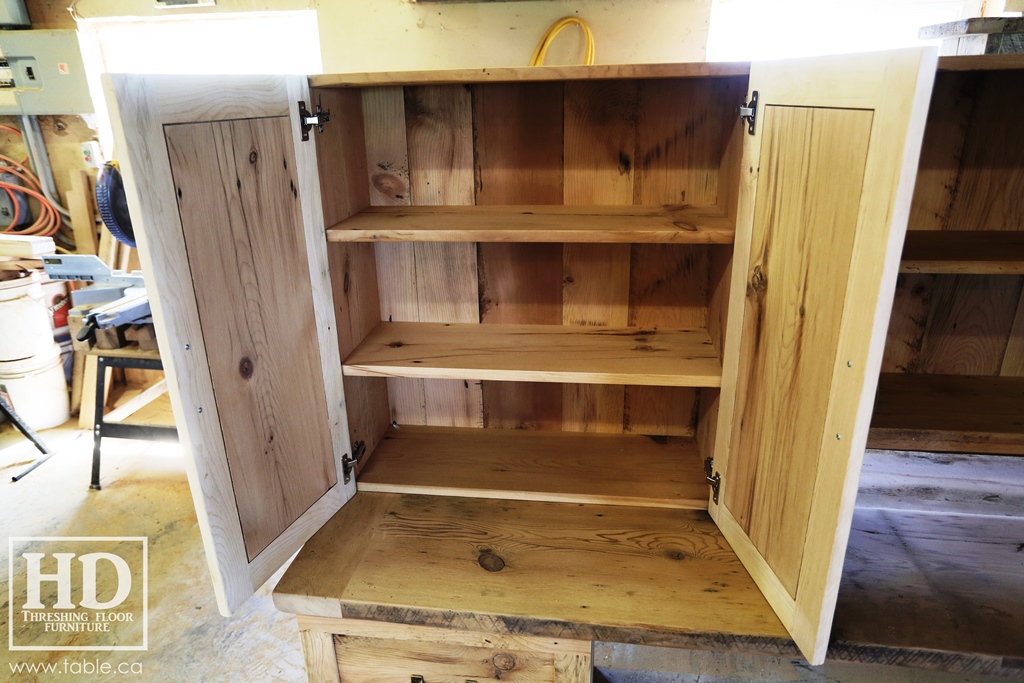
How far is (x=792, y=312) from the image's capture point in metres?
1.01

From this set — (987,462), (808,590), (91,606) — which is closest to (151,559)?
(91,606)

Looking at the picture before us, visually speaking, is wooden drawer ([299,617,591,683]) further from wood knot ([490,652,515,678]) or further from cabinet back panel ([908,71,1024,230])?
cabinet back panel ([908,71,1024,230])

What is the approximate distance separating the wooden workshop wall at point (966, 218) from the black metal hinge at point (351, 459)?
134 centimetres

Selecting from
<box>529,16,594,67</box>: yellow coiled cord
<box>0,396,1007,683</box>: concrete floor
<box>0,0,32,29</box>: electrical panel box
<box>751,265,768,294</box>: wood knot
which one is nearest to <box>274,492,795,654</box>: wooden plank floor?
<box>0,396,1007,683</box>: concrete floor

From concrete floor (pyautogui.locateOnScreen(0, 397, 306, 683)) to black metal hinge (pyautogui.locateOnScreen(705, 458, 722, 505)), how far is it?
4.38ft

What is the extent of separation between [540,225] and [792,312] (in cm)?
56

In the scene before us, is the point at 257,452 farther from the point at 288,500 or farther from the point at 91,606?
the point at 91,606

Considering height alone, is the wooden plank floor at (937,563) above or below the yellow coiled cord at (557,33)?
below

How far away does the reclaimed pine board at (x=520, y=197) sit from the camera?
4.86 feet

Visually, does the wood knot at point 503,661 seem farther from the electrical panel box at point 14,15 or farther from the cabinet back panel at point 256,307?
the electrical panel box at point 14,15

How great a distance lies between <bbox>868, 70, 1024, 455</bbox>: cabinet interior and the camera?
48.1 inches

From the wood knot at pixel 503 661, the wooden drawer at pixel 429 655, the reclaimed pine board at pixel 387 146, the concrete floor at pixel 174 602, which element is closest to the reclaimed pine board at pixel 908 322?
the concrete floor at pixel 174 602

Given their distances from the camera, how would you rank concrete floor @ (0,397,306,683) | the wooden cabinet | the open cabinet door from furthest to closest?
1. concrete floor @ (0,397,306,683)
2. the wooden cabinet
3. the open cabinet door

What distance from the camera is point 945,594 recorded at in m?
1.23
